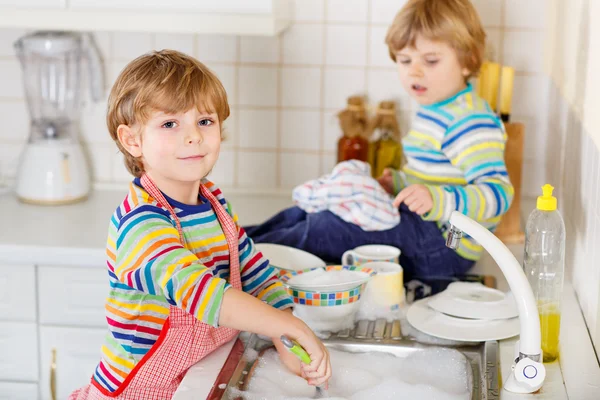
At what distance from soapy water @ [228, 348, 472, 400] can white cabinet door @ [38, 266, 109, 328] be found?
67cm

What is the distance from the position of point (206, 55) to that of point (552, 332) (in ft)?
4.17

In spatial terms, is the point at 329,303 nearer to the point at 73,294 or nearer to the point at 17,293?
the point at 73,294

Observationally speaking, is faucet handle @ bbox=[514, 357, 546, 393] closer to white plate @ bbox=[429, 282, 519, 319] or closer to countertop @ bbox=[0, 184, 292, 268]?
white plate @ bbox=[429, 282, 519, 319]

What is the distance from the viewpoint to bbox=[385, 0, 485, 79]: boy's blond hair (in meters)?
1.71

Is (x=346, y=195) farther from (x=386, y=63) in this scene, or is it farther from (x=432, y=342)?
(x=386, y=63)

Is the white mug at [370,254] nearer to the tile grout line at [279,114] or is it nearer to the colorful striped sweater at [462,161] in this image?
the colorful striped sweater at [462,161]

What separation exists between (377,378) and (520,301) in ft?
0.92

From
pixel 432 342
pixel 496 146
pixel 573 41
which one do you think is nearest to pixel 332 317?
pixel 432 342

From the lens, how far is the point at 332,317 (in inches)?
56.6

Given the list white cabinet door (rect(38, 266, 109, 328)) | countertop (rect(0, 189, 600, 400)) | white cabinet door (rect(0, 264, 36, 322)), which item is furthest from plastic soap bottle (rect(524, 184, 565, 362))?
white cabinet door (rect(0, 264, 36, 322))

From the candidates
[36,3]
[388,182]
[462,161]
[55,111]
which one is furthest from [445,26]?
[55,111]

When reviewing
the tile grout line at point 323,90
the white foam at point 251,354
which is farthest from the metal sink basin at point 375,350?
the tile grout line at point 323,90

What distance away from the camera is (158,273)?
1.17 meters

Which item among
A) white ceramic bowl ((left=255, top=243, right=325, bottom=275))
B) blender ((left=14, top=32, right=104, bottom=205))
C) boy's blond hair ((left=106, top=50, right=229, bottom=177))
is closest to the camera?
boy's blond hair ((left=106, top=50, right=229, bottom=177))
